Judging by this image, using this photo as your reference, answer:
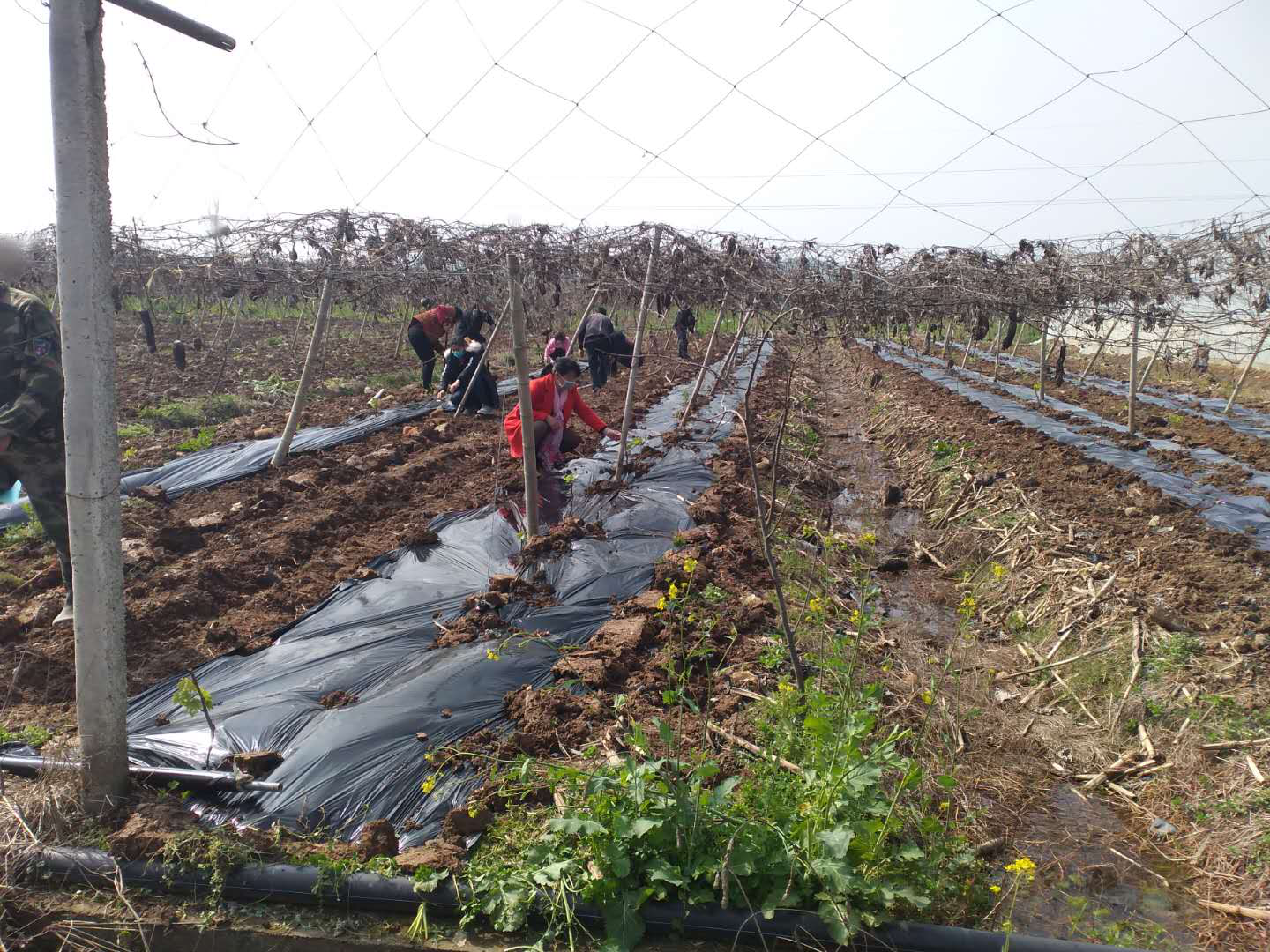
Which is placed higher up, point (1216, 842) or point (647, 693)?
point (647, 693)

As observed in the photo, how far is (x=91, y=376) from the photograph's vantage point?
2.21 metres

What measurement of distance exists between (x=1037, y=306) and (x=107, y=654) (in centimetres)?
990

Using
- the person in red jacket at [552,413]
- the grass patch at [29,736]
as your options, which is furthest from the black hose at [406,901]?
the person in red jacket at [552,413]

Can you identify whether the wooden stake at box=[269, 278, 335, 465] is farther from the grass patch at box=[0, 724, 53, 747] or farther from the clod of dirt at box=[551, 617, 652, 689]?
the clod of dirt at box=[551, 617, 652, 689]

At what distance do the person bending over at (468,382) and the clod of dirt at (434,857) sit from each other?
768cm

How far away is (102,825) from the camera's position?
2359 mm

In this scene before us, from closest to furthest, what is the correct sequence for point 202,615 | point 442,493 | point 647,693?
point 647,693 < point 202,615 < point 442,493

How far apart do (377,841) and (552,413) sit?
14.7 feet

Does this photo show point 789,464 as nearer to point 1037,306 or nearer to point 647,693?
point 1037,306

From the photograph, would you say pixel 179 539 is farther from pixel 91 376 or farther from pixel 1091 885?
pixel 1091 885

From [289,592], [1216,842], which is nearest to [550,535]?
[289,592]

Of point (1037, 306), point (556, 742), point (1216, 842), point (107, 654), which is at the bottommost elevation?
point (1216, 842)

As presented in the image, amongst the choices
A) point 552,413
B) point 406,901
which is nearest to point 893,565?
point 552,413

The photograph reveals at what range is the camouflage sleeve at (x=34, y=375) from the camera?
3709 millimetres
